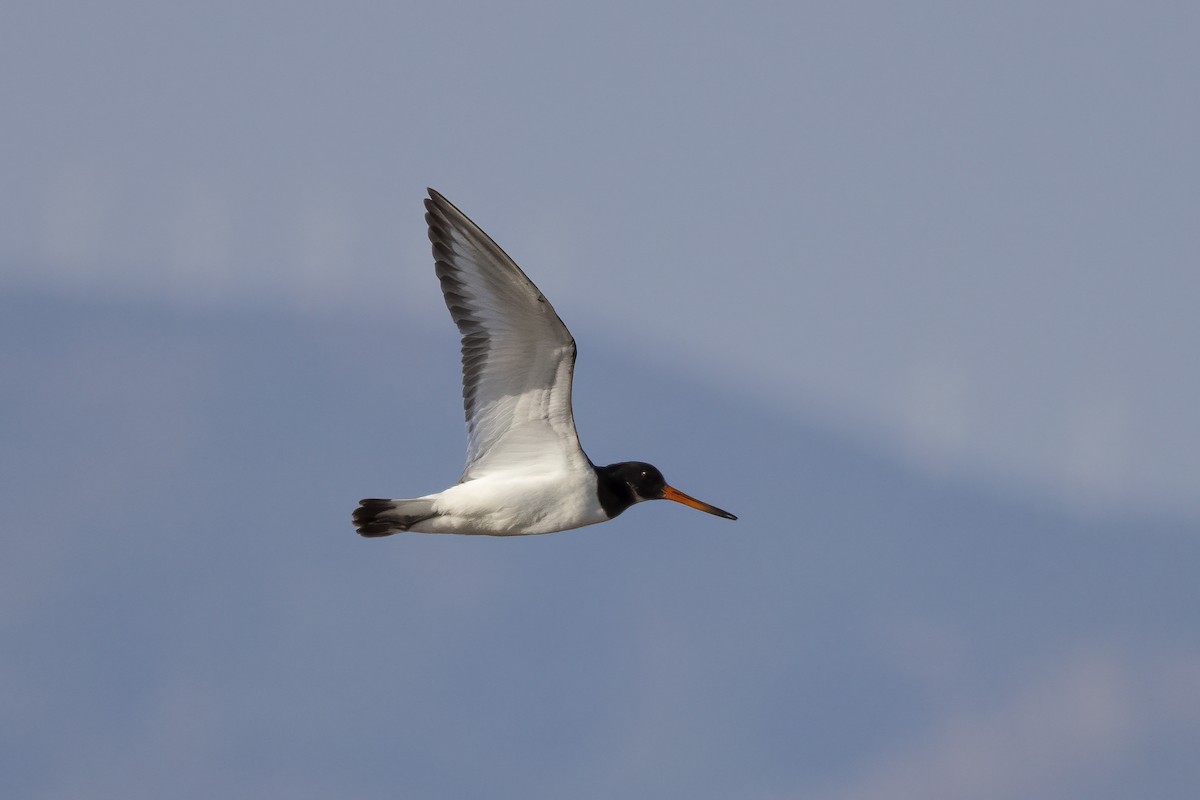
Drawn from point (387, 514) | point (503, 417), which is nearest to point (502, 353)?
point (503, 417)

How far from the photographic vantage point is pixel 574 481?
56.4 ft

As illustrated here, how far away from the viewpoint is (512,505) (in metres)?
16.9

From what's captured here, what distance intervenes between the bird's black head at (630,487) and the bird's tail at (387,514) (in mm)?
1865

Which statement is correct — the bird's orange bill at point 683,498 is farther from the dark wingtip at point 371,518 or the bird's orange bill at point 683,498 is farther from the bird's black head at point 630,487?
the dark wingtip at point 371,518

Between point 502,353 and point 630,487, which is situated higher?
point 502,353

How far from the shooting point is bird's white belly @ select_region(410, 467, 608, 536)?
16922mm

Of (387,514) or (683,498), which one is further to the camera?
(683,498)

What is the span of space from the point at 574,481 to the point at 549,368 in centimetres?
124

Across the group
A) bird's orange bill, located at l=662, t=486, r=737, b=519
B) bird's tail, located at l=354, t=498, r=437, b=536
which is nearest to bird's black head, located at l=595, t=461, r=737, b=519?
bird's orange bill, located at l=662, t=486, r=737, b=519

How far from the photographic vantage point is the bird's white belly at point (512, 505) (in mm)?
16922

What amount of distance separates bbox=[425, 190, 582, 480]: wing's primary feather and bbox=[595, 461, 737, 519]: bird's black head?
55cm

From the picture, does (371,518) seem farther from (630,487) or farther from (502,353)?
(630,487)

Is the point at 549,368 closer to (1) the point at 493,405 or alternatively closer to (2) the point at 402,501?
(1) the point at 493,405

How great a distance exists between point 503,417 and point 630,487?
1629mm
